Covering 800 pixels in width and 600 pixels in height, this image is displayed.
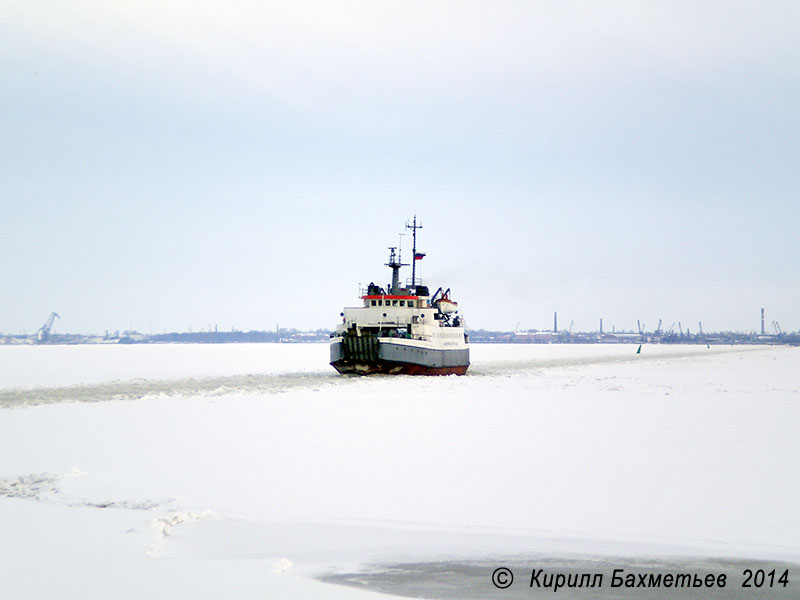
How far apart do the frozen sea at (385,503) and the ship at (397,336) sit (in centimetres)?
2517

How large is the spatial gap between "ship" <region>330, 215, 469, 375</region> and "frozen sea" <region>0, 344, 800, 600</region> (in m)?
25.2

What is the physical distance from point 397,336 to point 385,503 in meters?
40.2

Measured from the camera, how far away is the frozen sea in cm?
961

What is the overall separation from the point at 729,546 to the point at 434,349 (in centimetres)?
4403

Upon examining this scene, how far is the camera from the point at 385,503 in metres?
13.3

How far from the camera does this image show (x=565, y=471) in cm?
1588

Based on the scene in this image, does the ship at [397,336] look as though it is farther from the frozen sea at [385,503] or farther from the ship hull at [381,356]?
the frozen sea at [385,503]

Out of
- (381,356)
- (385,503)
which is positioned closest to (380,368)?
(381,356)

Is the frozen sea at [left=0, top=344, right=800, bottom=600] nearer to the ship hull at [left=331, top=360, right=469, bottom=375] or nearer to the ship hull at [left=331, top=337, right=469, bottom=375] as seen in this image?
the ship hull at [left=331, top=337, right=469, bottom=375]

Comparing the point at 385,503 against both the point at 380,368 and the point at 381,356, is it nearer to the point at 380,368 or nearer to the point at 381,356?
the point at 381,356

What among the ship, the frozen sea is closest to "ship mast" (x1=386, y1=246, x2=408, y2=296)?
the ship

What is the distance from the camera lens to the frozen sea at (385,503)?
961 centimetres

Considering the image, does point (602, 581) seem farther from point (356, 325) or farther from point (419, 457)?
point (356, 325)

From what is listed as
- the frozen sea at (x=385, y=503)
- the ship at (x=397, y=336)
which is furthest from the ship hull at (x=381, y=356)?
the frozen sea at (x=385, y=503)
